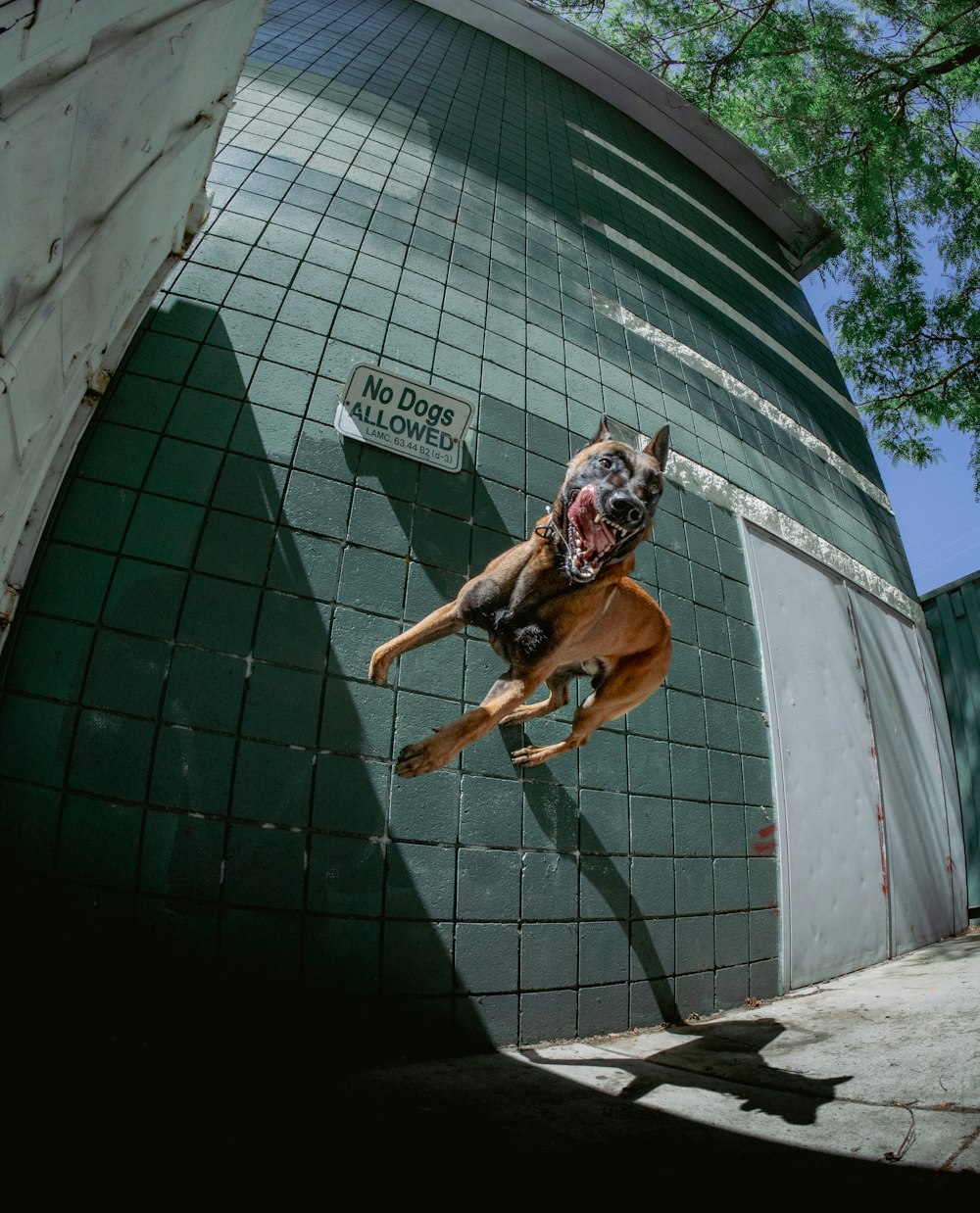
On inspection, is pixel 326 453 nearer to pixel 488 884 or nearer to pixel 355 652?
pixel 355 652

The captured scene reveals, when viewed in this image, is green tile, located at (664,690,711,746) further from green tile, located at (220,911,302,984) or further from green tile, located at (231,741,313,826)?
green tile, located at (220,911,302,984)

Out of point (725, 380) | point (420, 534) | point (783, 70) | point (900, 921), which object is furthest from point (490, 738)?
point (783, 70)

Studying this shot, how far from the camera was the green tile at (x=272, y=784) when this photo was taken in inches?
107

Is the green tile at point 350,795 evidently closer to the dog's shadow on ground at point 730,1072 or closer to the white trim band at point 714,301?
the dog's shadow on ground at point 730,1072

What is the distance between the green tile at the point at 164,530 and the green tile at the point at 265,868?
126 centimetres

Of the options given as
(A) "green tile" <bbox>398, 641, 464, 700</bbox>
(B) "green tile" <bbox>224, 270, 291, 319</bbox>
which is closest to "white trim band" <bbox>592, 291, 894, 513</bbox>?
(B) "green tile" <bbox>224, 270, 291, 319</bbox>

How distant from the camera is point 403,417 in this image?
357 centimetres

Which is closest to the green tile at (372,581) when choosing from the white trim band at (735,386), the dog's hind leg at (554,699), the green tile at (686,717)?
the dog's hind leg at (554,699)

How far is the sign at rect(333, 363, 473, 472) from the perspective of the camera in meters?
3.48

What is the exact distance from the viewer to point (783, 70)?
7.73 meters

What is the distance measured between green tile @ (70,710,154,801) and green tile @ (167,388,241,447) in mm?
1401

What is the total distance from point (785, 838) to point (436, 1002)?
2.70 meters

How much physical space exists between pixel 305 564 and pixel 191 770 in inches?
42.1

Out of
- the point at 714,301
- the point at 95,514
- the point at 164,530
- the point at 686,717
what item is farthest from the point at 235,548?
the point at 714,301
